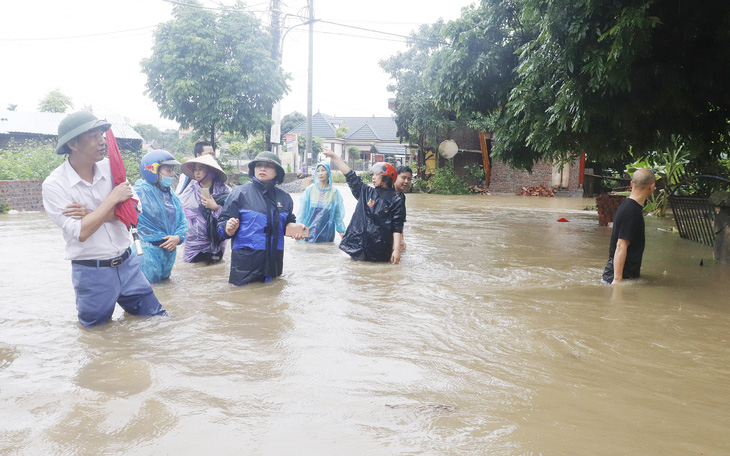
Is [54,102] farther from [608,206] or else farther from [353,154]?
[608,206]

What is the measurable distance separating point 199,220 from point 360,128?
2351 inches

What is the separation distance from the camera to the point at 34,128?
36.9 m

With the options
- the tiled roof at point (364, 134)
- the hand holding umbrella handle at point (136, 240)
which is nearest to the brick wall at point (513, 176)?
the hand holding umbrella handle at point (136, 240)

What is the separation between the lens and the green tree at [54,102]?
49.1m

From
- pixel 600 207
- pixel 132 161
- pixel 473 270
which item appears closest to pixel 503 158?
pixel 600 207

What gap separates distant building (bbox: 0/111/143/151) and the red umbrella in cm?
3015

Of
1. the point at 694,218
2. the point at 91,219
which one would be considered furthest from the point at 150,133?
the point at 91,219

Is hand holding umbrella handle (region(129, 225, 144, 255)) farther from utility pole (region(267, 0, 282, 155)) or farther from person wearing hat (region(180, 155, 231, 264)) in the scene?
utility pole (region(267, 0, 282, 155))

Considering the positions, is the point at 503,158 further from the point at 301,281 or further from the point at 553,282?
the point at 301,281

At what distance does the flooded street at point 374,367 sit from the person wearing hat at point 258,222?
0.24 metres

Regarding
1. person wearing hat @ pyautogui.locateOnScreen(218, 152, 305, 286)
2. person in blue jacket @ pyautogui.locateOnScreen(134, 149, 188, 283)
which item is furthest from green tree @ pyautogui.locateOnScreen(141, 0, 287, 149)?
person wearing hat @ pyautogui.locateOnScreen(218, 152, 305, 286)

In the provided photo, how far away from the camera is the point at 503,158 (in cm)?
1242

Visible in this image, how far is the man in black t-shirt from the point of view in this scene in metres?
5.91

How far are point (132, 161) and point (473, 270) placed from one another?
512 inches
